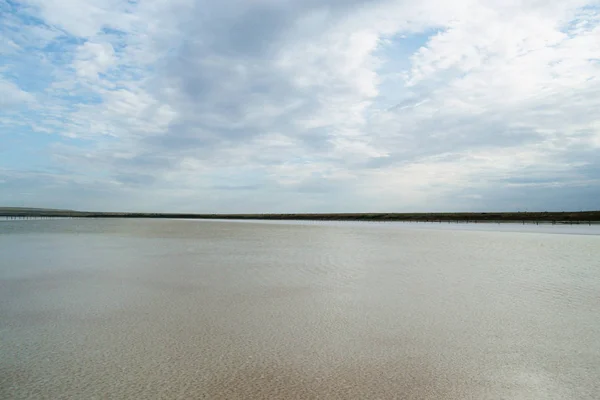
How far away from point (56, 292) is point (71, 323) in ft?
9.77

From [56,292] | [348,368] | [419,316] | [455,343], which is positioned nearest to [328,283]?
[419,316]

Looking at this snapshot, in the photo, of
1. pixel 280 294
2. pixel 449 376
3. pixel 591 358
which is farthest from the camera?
pixel 280 294

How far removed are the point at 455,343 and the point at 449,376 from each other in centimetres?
122

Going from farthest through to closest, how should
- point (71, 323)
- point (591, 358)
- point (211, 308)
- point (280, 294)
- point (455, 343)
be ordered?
point (280, 294) → point (211, 308) → point (71, 323) → point (455, 343) → point (591, 358)

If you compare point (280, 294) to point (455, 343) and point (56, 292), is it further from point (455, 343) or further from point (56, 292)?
point (56, 292)

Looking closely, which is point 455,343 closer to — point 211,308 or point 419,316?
point 419,316

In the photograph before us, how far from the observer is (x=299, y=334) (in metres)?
5.90

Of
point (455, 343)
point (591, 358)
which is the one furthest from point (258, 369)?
point (591, 358)

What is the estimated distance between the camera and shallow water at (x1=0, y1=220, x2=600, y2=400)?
4145mm

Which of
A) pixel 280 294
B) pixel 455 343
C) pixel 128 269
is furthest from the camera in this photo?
pixel 128 269

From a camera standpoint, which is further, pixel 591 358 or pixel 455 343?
pixel 455 343

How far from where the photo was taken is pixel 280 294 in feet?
28.8

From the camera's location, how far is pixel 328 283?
1012cm

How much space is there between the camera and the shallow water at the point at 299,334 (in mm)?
4145
